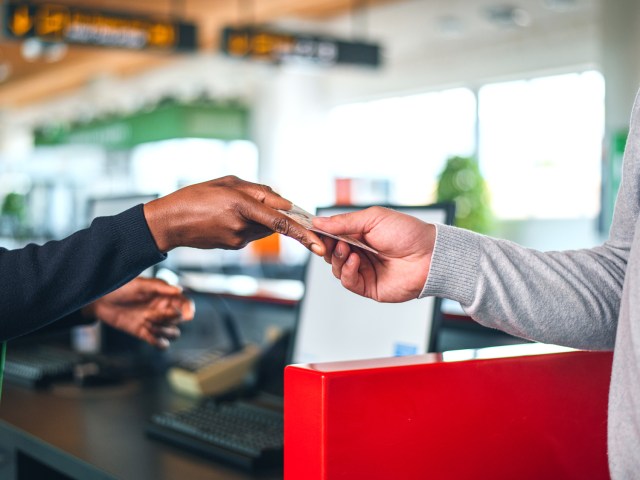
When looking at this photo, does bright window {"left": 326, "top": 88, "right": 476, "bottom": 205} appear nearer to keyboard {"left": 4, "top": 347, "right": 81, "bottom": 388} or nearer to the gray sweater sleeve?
keyboard {"left": 4, "top": 347, "right": 81, "bottom": 388}

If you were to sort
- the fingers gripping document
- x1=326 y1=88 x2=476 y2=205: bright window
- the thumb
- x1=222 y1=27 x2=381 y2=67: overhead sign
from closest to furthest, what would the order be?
the fingers gripping document < the thumb < x1=222 y1=27 x2=381 y2=67: overhead sign < x1=326 y1=88 x2=476 y2=205: bright window

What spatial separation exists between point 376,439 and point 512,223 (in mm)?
7738

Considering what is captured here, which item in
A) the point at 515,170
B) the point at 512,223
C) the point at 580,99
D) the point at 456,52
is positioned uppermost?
the point at 456,52

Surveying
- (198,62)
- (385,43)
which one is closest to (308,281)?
(385,43)

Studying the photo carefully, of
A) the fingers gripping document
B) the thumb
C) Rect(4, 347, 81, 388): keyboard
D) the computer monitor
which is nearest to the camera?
the fingers gripping document

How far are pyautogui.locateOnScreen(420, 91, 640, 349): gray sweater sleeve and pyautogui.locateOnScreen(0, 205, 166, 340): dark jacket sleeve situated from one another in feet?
1.39

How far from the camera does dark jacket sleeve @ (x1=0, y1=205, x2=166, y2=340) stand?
1155mm

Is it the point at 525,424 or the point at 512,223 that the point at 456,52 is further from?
the point at 525,424

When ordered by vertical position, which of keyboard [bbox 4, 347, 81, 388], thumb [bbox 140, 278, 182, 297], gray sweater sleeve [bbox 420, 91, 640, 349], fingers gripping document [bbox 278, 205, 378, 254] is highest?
fingers gripping document [bbox 278, 205, 378, 254]

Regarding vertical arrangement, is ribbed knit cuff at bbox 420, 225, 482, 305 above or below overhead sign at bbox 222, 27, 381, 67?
below

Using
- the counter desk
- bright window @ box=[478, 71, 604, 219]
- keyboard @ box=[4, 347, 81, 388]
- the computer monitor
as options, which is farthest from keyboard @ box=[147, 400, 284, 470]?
bright window @ box=[478, 71, 604, 219]

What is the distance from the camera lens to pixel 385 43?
29.3ft

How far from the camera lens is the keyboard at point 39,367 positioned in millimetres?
2221

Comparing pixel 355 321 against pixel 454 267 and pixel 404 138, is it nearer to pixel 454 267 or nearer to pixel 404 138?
pixel 454 267
